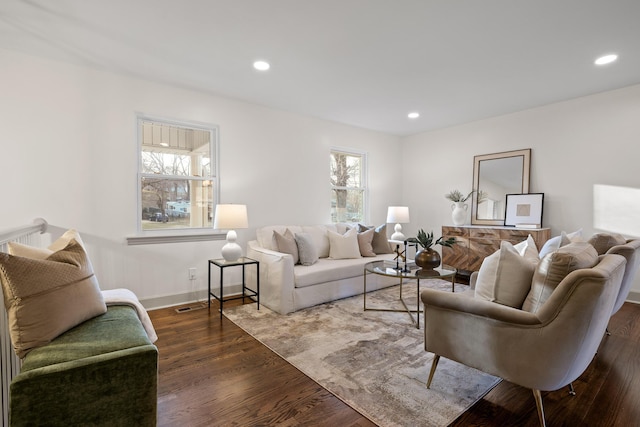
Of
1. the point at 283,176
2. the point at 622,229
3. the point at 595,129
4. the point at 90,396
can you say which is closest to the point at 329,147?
the point at 283,176

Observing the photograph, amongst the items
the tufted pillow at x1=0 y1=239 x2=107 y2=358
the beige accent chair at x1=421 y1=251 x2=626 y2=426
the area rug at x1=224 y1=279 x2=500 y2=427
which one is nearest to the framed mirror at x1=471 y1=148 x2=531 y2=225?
the area rug at x1=224 y1=279 x2=500 y2=427

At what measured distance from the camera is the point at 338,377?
7.14 ft

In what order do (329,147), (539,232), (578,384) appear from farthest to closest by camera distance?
(329,147), (539,232), (578,384)

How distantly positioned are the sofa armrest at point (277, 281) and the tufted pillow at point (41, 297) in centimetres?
191

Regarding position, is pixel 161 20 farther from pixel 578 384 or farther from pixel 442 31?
pixel 578 384

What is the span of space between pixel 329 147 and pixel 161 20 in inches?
121

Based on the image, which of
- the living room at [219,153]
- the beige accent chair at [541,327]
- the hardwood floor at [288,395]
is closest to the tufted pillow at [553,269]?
the beige accent chair at [541,327]

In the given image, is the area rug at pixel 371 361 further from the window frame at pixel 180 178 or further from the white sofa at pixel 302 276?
the window frame at pixel 180 178

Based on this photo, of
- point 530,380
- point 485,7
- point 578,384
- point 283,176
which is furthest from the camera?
point 283,176

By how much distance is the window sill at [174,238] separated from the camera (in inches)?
137

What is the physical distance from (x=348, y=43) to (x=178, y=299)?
10.8 feet

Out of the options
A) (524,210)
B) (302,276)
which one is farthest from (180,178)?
(524,210)

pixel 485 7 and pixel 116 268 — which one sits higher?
pixel 485 7

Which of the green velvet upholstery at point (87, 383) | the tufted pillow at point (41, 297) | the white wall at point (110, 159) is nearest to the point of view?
the green velvet upholstery at point (87, 383)
